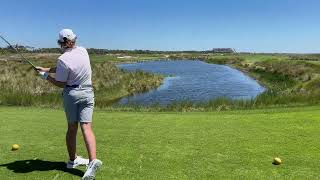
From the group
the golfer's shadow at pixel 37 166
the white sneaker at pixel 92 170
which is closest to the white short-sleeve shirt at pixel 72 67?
the white sneaker at pixel 92 170

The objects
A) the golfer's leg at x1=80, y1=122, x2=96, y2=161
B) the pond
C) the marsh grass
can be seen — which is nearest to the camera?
the golfer's leg at x1=80, y1=122, x2=96, y2=161

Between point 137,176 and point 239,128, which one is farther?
point 239,128

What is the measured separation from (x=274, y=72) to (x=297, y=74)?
11.5 meters

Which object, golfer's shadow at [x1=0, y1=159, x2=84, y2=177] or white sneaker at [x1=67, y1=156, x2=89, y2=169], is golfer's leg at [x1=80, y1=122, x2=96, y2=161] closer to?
golfer's shadow at [x1=0, y1=159, x2=84, y2=177]

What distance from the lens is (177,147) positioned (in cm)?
912

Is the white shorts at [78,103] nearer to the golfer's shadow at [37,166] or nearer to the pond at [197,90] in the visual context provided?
the golfer's shadow at [37,166]

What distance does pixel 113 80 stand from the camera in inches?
1848

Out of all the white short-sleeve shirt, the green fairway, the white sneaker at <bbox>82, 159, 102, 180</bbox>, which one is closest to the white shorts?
the white short-sleeve shirt

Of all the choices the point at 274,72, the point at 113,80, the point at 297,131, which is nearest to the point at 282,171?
the point at 297,131

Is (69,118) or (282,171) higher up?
(69,118)

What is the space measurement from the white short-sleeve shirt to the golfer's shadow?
53.1 inches

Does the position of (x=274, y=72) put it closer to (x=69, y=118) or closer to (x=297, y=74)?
(x=297, y=74)

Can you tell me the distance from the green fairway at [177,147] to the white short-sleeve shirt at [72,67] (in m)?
1.40

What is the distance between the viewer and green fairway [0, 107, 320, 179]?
7.41 metres
